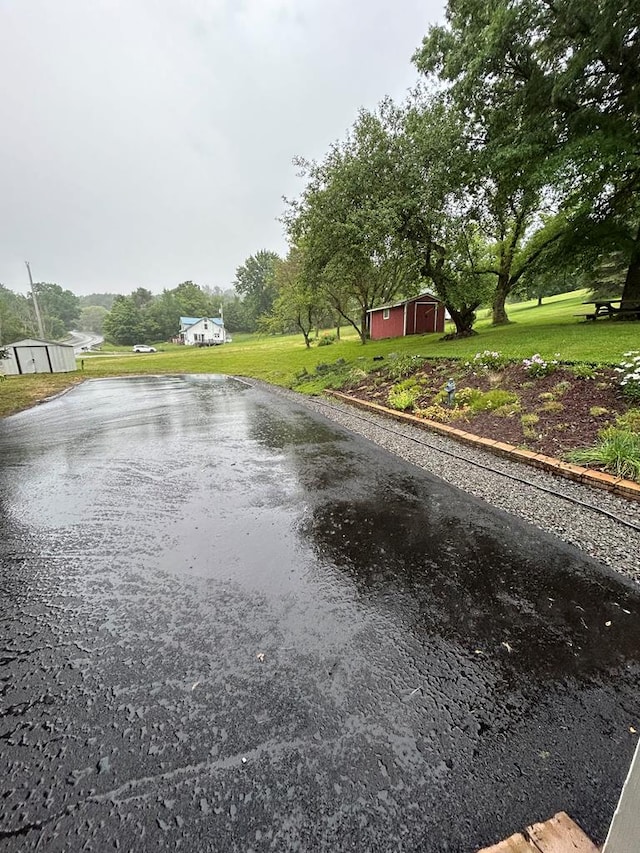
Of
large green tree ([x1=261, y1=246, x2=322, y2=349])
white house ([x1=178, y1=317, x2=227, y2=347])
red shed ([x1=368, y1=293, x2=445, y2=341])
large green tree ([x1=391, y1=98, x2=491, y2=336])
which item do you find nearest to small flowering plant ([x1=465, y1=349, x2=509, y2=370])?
large green tree ([x1=391, y1=98, x2=491, y2=336])

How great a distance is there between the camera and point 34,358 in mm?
18422

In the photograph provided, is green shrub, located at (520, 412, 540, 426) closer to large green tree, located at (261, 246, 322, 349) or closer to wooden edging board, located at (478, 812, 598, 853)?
wooden edging board, located at (478, 812, 598, 853)

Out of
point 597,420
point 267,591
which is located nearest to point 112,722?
point 267,591

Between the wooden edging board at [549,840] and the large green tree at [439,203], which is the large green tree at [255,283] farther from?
the wooden edging board at [549,840]

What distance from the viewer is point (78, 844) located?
106cm

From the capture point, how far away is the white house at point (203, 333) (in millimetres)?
52094

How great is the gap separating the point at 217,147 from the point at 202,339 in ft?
107

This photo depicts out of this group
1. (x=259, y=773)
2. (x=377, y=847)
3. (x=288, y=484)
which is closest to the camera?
(x=377, y=847)

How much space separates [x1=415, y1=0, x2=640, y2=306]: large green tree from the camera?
7969 millimetres

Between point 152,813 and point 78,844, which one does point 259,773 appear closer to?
point 152,813

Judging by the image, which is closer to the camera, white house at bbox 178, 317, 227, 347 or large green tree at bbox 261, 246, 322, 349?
large green tree at bbox 261, 246, 322, 349

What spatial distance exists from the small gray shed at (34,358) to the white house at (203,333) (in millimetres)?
33078

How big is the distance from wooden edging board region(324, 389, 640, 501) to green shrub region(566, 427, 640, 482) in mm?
116

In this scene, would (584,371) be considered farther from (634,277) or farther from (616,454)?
(634,277)
